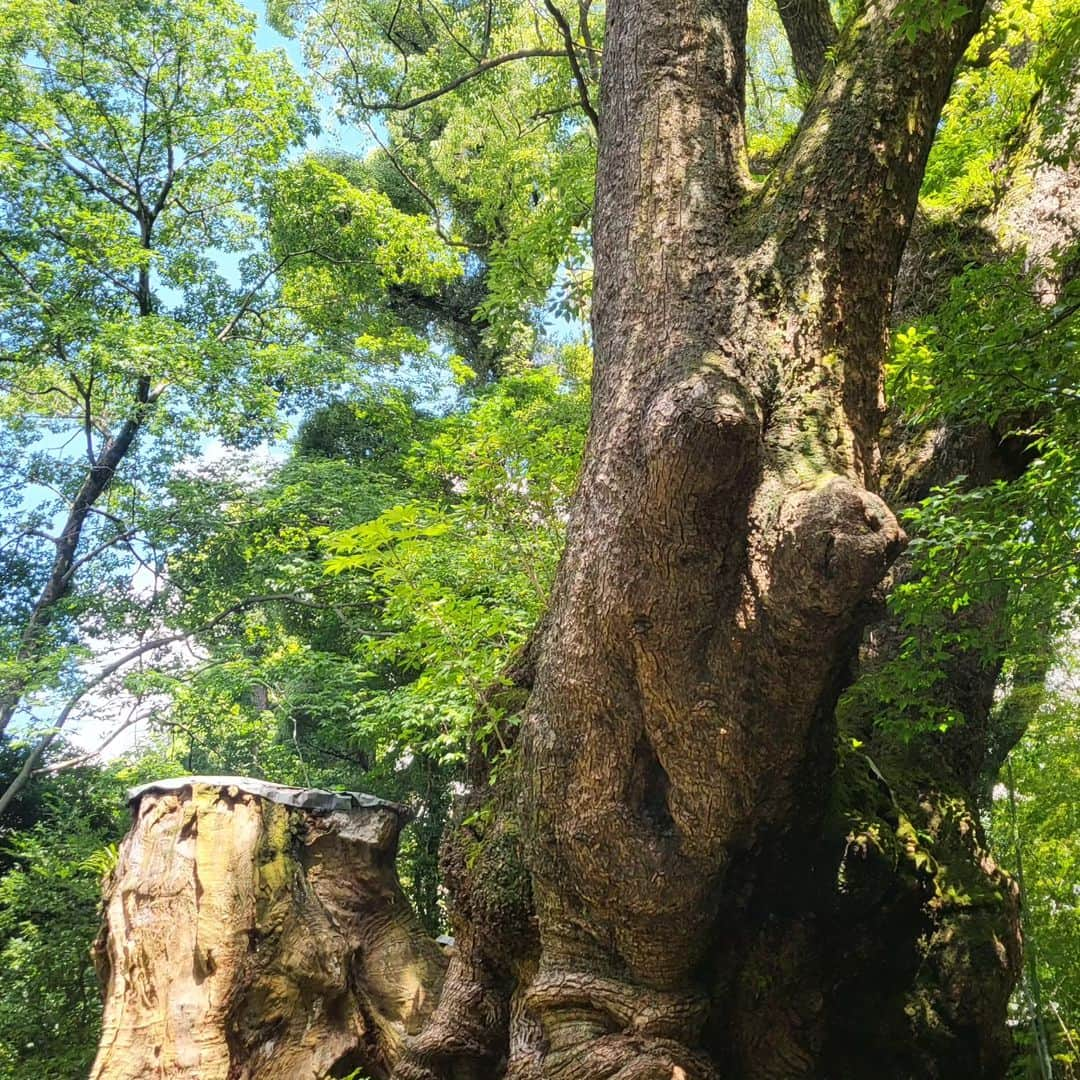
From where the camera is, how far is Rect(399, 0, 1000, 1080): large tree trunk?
2.35m

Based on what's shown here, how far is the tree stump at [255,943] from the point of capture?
11.1 feet

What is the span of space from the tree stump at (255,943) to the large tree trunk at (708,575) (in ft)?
2.69

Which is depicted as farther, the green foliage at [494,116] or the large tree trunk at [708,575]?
the green foliage at [494,116]

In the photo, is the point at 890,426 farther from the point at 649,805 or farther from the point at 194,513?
the point at 194,513

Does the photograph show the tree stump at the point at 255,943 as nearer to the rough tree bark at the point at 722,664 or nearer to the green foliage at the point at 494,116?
the rough tree bark at the point at 722,664

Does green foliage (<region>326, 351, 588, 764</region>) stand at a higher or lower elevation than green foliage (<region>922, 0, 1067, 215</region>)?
lower

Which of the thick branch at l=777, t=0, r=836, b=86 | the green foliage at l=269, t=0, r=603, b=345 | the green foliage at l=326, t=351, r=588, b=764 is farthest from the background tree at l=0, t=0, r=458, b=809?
the thick branch at l=777, t=0, r=836, b=86

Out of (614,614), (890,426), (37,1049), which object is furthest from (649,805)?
(37,1049)

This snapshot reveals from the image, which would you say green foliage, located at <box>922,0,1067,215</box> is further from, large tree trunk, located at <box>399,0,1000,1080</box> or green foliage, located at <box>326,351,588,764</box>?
green foliage, located at <box>326,351,588,764</box>

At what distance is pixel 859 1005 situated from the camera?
305 centimetres

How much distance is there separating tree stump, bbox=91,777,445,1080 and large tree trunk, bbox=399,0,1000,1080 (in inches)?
32.3

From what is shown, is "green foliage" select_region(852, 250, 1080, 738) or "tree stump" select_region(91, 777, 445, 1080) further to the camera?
"tree stump" select_region(91, 777, 445, 1080)

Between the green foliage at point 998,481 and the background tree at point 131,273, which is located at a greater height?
the background tree at point 131,273

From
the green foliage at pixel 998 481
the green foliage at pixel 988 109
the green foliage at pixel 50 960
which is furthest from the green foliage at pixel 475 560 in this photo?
the green foliage at pixel 50 960
